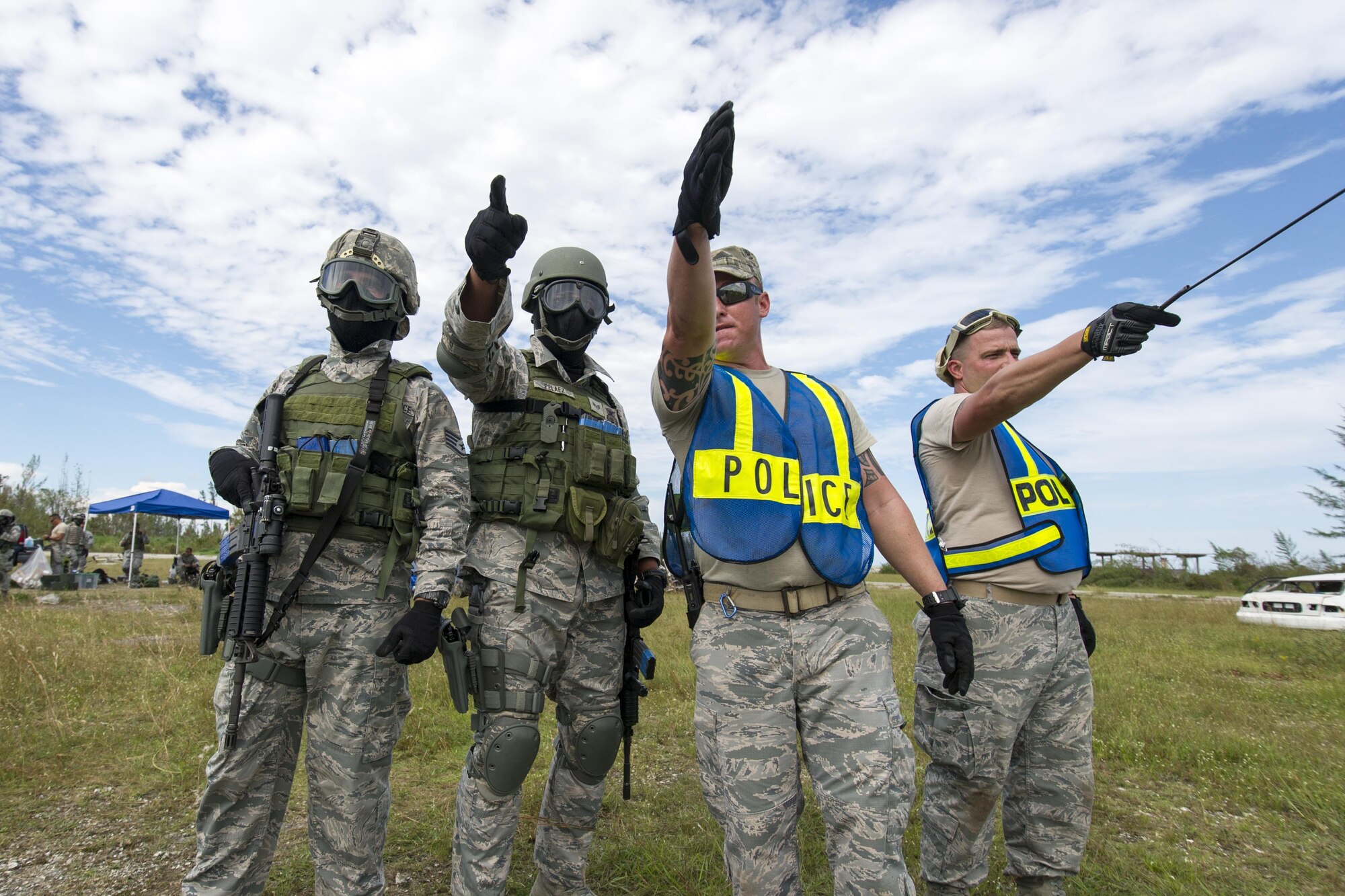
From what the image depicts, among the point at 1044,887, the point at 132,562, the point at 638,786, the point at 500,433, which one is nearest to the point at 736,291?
the point at 500,433

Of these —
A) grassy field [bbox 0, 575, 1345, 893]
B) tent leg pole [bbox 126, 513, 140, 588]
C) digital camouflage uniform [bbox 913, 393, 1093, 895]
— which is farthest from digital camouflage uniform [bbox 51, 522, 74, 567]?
digital camouflage uniform [bbox 913, 393, 1093, 895]

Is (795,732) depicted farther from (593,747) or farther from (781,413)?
(593,747)

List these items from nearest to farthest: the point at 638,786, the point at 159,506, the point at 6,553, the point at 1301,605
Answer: the point at 638,786, the point at 6,553, the point at 1301,605, the point at 159,506

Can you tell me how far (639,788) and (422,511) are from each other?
8.02 feet

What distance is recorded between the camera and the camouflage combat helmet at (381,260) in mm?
2945

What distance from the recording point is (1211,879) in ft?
10.7

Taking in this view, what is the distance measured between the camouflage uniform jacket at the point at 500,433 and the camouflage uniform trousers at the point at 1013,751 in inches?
57.9

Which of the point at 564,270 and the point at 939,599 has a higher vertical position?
the point at 564,270

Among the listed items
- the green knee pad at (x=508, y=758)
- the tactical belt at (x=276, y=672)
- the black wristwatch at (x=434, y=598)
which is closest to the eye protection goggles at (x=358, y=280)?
the black wristwatch at (x=434, y=598)

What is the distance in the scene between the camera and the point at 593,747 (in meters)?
2.98

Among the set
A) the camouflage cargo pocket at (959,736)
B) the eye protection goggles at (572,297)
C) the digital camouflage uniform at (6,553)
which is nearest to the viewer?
the camouflage cargo pocket at (959,736)

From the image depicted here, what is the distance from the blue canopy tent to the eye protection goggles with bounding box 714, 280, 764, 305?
1827 centimetres

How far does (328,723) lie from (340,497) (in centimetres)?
82

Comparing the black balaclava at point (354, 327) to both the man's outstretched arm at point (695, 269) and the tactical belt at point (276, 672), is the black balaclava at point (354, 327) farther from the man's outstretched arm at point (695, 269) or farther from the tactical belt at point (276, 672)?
the man's outstretched arm at point (695, 269)
